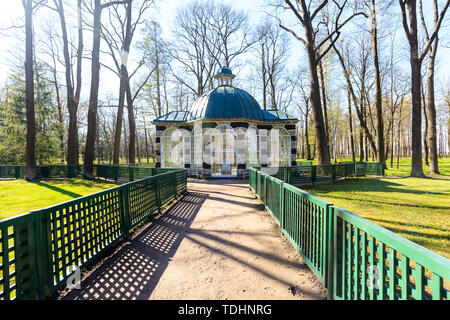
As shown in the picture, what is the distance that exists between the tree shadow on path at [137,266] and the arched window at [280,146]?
13.2 m

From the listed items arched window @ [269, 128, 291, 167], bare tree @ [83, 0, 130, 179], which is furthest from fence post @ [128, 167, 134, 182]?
arched window @ [269, 128, 291, 167]

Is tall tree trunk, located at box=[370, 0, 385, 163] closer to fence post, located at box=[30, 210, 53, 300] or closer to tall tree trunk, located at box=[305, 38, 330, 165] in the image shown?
tall tree trunk, located at box=[305, 38, 330, 165]

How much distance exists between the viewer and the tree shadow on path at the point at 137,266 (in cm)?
283

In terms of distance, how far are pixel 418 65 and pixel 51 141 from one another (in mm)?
31736

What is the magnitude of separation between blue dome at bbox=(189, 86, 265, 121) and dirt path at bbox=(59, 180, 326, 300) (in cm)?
1154

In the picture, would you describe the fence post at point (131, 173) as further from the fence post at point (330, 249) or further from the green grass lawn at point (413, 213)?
the fence post at point (330, 249)

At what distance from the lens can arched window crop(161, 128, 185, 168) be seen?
1770cm

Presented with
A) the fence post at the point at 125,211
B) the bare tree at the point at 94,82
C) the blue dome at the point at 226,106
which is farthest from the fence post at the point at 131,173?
the fence post at the point at 125,211

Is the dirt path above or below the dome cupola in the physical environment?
below

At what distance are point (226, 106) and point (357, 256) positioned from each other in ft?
51.0

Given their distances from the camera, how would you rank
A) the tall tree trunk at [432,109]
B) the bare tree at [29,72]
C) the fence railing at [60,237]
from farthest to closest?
1. the tall tree trunk at [432,109]
2. the bare tree at [29,72]
3. the fence railing at [60,237]

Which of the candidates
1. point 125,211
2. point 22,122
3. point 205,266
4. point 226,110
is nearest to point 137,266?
point 205,266

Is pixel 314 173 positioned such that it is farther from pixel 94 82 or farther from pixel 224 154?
pixel 94 82

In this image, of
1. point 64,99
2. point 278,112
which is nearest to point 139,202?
point 278,112
